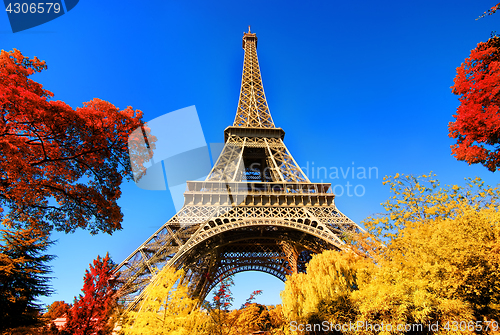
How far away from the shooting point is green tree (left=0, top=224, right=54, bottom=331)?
863 cm

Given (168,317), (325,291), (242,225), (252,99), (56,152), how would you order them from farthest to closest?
Answer: (252,99) < (242,225) < (325,291) < (168,317) < (56,152)

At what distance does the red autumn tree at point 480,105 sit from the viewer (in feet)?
25.3

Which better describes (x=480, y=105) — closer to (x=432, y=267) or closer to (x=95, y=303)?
(x=432, y=267)

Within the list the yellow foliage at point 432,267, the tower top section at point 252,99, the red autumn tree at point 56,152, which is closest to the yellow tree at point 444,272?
the yellow foliage at point 432,267

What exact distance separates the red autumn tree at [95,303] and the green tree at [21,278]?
95.4 inches

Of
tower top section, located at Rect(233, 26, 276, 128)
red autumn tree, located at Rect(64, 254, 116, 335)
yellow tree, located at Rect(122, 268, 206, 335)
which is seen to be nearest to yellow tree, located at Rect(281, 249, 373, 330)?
yellow tree, located at Rect(122, 268, 206, 335)

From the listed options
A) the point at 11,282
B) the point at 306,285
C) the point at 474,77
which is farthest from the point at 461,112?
the point at 11,282

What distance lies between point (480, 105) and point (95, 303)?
19110mm

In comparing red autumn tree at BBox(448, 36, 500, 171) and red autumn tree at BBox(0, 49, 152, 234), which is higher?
red autumn tree at BBox(448, 36, 500, 171)

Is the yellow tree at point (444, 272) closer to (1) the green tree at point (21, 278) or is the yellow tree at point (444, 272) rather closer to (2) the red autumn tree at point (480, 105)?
(2) the red autumn tree at point (480, 105)

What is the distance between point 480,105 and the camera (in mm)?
8148

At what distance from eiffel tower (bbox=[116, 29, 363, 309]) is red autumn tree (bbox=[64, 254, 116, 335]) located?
75cm

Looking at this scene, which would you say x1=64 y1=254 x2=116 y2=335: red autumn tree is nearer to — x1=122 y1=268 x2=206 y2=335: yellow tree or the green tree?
the green tree

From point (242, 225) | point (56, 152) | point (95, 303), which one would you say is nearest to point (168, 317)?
point (56, 152)
